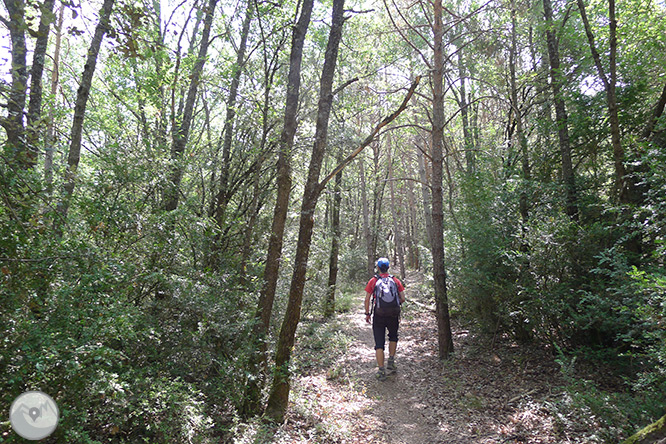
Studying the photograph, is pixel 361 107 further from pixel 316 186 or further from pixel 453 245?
pixel 316 186

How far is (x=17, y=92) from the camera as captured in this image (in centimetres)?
360

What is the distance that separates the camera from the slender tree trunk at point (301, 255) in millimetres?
4918

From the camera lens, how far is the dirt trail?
4.73m

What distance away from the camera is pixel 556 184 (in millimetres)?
6602

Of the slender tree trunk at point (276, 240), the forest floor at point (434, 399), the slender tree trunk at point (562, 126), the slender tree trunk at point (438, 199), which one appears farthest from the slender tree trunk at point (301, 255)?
the slender tree trunk at point (562, 126)

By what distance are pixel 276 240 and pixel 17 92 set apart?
3401 mm

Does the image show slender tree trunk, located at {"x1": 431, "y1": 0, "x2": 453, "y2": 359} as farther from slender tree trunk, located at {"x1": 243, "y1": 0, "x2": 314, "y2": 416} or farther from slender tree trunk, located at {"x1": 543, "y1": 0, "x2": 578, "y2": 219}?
slender tree trunk, located at {"x1": 243, "y1": 0, "x2": 314, "y2": 416}

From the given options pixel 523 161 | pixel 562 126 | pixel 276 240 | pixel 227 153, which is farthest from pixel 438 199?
pixel 227 153

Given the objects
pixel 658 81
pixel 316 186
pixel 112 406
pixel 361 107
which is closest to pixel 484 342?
pixel 316 186

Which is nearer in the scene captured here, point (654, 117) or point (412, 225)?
point (654, 117)

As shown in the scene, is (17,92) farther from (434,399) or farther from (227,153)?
(434,399)

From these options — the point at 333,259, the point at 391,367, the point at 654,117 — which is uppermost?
the point at 654,117

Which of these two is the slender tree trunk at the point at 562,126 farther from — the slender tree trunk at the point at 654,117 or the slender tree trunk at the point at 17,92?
the slender tree trunk at the point at 17,92

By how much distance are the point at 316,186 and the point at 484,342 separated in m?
5.50
